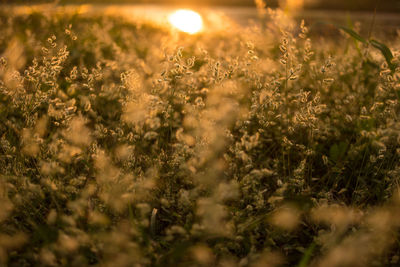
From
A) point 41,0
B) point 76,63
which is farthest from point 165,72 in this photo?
point 41,0

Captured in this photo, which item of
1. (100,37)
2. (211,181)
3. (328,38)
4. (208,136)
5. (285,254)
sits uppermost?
(328,38)

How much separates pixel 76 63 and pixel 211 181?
281 cm

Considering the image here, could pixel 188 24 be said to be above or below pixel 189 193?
above

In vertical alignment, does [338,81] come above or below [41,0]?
below

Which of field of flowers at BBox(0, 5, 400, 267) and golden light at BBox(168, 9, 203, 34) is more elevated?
golden light at BBox(168, 9, 203, 34)

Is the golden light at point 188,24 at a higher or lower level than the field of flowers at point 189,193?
higher

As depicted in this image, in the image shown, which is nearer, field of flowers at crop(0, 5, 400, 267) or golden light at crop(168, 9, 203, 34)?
field of flowers at crop(0, 5, 400, 267)

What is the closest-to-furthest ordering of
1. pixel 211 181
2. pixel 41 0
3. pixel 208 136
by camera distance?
pixel 211 181 → pixel 208 136 → pixel 41 0

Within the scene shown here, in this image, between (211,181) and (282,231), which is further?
(282,231)

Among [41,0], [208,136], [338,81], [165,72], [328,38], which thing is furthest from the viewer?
[328,38]

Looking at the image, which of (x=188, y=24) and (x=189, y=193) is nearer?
(x=189, y=193)

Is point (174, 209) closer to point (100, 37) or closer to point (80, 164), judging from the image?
point (80, 164)

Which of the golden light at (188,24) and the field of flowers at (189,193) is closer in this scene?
the field of flowers at (189,193)

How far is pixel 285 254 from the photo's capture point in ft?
5.45
